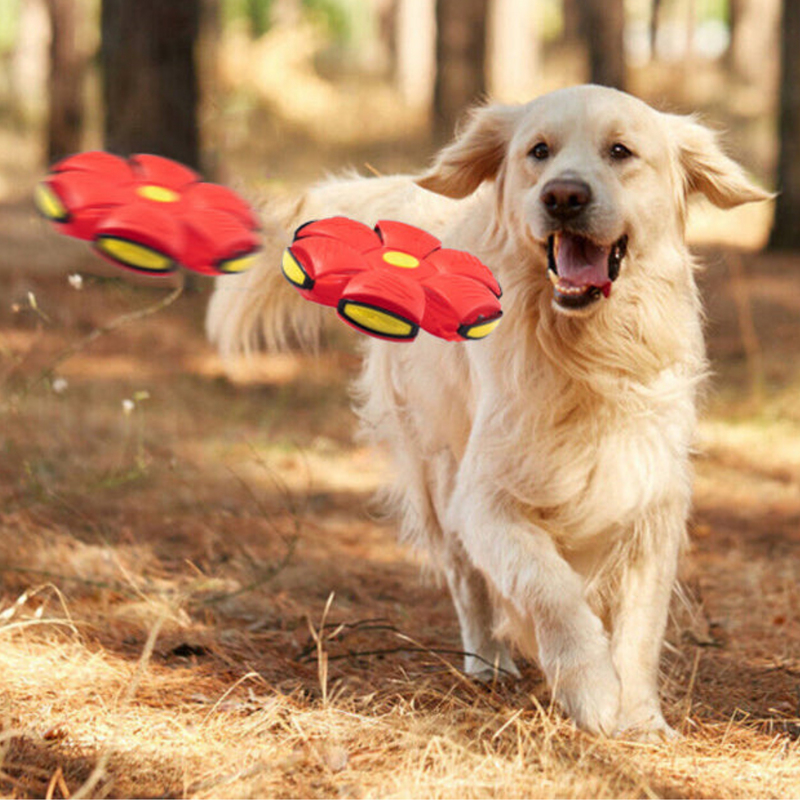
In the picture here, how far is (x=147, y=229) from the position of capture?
2623mm

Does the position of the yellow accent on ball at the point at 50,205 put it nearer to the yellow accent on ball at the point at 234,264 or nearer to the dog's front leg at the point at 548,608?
the yellow accent on ball at the point at 234,264

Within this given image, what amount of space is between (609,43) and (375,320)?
9.81 m

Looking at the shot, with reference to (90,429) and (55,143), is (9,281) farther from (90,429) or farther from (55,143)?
(55,143)

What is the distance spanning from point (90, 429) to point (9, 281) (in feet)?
13.0

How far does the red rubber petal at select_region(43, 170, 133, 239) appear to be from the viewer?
2697 mm

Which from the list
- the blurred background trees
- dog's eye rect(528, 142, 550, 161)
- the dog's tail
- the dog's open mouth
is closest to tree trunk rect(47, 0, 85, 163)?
the blurred background trees

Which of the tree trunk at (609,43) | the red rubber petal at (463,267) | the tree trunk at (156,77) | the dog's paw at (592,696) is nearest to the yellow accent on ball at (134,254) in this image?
the red rubber petal at (463,267)

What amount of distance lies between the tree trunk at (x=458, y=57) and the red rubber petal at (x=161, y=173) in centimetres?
953

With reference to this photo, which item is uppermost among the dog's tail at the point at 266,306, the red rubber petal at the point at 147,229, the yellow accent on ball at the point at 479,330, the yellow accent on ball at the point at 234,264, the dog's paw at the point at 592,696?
the red rubber petal at the point at 147,229

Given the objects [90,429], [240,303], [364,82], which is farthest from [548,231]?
[364,82]

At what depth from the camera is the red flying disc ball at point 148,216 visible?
263 centimetres

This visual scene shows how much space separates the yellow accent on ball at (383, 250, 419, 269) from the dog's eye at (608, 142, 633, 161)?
0.63 metres

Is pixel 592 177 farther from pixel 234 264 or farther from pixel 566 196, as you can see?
pixel 234 264

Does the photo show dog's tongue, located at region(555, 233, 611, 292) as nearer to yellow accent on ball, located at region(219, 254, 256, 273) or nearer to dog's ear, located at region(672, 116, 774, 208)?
dog's ear, located at region(672, 116, 774, 208)
